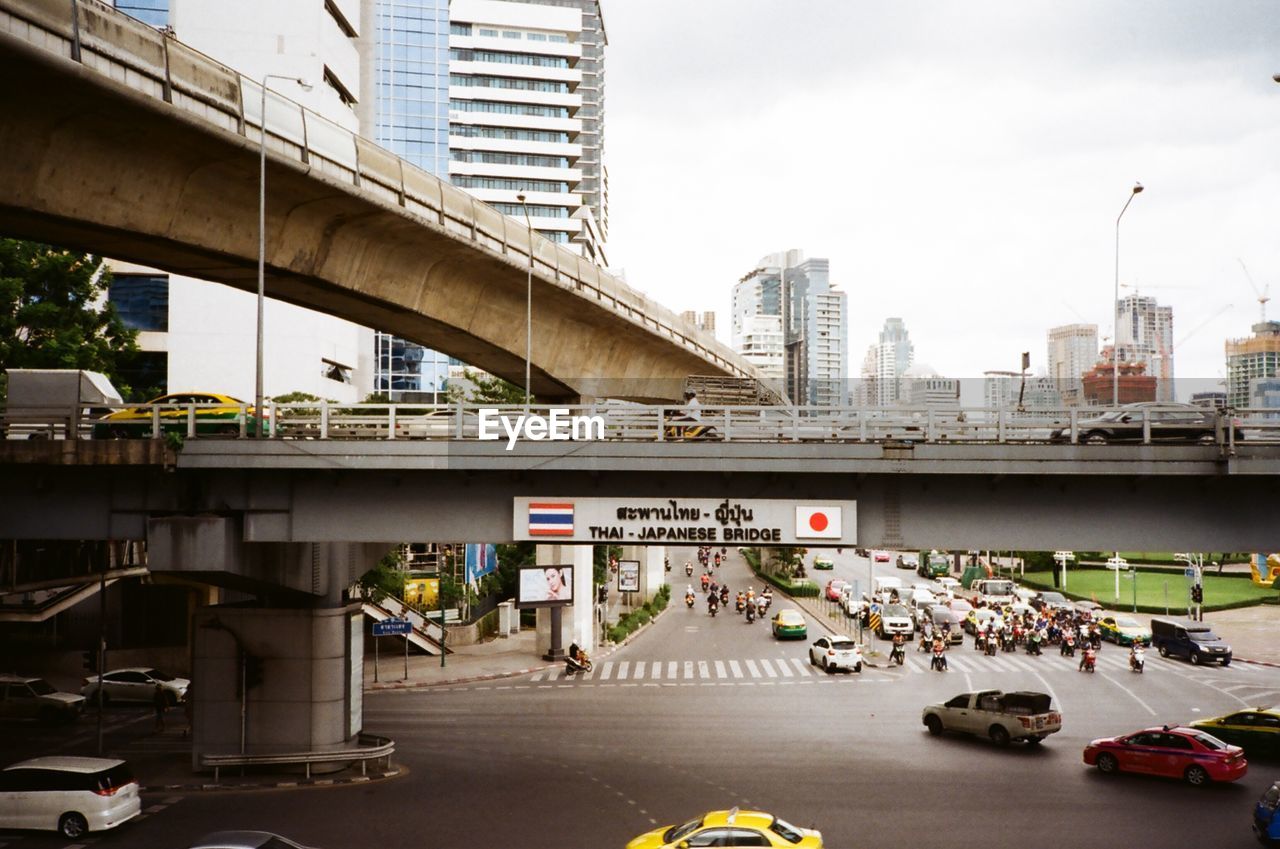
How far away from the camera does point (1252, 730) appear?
26062 mm

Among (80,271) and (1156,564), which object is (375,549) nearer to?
(80,271)

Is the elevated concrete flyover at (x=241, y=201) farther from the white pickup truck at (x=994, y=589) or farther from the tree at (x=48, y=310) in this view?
the white pickup truck at (x=994, y=589)

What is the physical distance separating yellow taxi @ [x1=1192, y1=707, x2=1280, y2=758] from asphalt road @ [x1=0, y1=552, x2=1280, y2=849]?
647mm

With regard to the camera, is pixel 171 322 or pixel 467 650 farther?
pixel 171 322

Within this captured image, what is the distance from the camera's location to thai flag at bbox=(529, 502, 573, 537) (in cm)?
2002

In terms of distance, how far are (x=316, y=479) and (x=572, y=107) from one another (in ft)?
344

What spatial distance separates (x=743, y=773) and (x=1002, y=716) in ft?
26.6

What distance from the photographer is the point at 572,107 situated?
118m

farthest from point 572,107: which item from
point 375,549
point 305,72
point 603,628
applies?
point 375,549

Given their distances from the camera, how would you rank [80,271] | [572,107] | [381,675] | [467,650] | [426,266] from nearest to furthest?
[426,266] < [80,271] < [381,675] < [467,650] < [572,107]

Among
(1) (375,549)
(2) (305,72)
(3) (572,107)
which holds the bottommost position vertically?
(1) (375,549)

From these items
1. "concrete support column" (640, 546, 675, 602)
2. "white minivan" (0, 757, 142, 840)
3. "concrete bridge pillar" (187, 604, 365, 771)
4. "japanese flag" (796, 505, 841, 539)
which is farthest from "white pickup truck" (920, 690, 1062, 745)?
"concrete support column" (640, 546, 675, 602)

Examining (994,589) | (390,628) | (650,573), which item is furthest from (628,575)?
(994,589)

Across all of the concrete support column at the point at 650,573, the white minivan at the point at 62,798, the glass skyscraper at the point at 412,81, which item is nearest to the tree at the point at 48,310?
the white minivan at the point at 62,798
